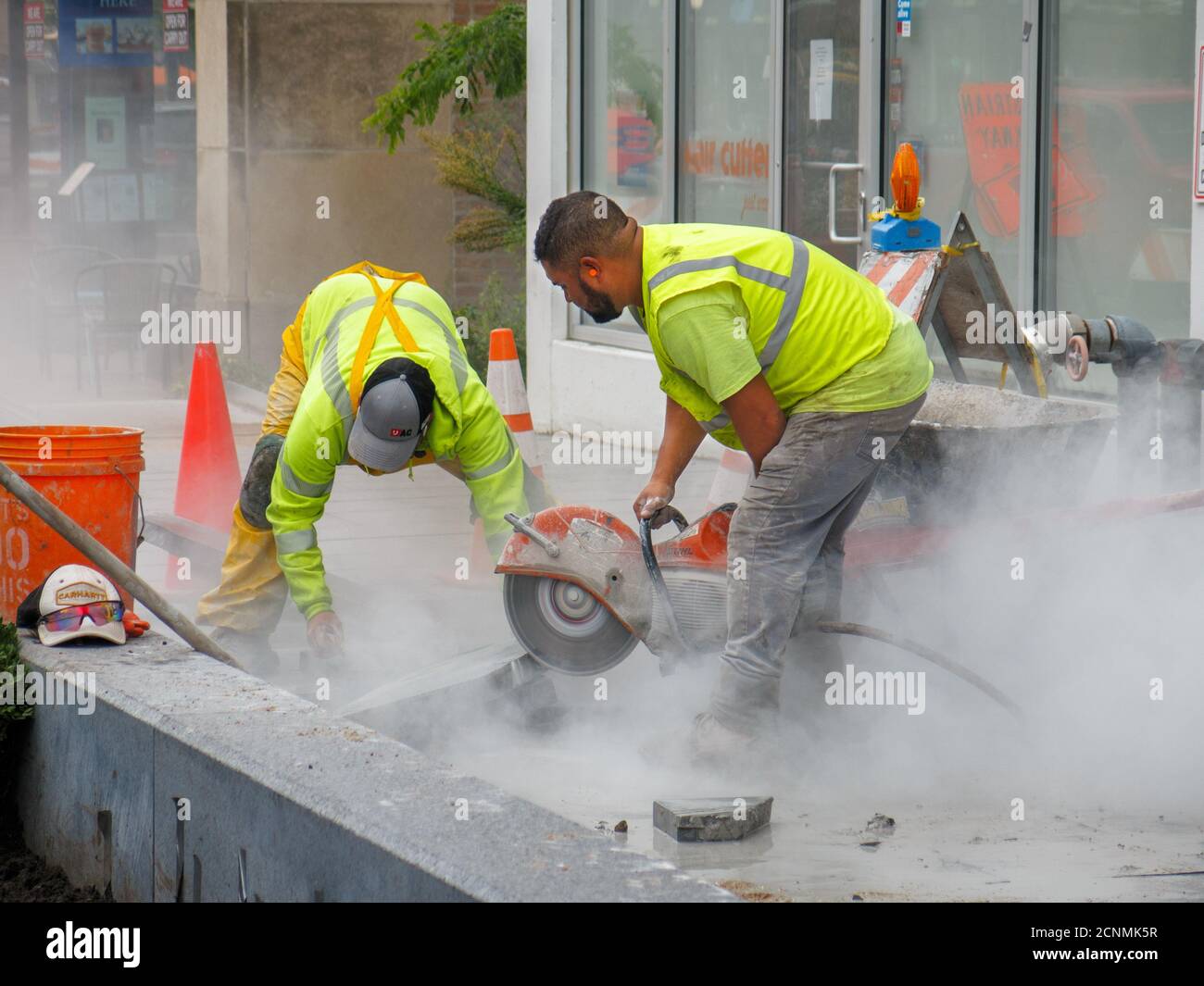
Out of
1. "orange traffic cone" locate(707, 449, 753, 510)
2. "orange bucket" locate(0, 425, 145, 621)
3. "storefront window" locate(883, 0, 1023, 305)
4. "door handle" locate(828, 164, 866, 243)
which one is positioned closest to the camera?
"orange bucket" locate(0, 425, 145, 621)

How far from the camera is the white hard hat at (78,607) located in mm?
4348

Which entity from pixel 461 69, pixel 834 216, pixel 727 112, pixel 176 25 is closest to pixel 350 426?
pixel 834 216

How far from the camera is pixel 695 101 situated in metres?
10.3

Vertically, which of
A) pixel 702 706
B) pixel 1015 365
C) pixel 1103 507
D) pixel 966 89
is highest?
pixel 966 89

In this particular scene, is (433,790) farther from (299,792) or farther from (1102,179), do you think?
(1102,179)

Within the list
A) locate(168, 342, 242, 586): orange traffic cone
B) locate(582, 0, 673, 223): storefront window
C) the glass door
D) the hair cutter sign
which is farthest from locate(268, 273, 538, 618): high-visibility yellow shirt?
the hair cutter sign

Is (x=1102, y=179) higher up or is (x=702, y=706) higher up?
(x=1102, y=179)

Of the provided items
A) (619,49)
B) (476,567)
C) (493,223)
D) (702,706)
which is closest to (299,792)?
(702,706)

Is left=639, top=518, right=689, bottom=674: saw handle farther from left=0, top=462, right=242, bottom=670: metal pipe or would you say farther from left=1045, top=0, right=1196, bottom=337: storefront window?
left=1045, top=0, right=1196, bottom=337: storefront window

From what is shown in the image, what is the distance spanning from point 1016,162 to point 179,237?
11.7m

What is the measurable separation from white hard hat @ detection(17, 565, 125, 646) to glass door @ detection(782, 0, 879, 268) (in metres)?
5.06

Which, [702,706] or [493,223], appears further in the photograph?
[493,223]

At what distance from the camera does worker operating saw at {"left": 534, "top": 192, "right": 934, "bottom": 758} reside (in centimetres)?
433
